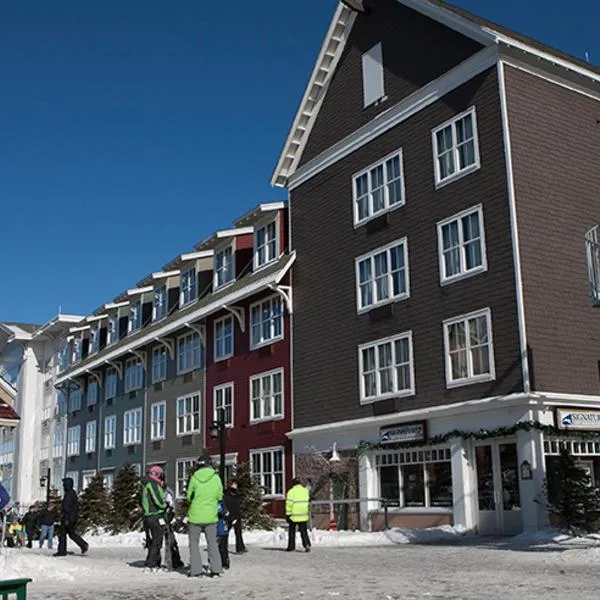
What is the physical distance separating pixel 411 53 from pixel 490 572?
18.6 m

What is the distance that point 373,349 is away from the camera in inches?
1121

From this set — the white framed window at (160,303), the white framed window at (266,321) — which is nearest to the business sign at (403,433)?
the white framed window at (266,321)

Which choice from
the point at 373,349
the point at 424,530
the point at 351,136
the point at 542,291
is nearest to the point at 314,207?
the point at 351,136

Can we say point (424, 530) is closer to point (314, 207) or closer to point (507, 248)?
point (507, 248)

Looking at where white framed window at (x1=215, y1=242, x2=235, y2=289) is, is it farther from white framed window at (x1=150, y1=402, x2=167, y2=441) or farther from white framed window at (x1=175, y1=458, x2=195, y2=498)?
white framed window at (x1=175, y1=458, x2=195, y2=498)

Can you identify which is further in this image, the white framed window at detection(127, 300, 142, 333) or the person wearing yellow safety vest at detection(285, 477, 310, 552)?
the white framed window at detection(127, 300, 142, 333)

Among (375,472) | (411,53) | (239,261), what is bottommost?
(375,472)

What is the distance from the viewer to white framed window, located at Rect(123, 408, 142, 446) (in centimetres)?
4481

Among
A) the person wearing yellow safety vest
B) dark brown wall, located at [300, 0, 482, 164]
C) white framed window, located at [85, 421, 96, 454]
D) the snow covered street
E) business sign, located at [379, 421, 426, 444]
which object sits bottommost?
the snow covered street

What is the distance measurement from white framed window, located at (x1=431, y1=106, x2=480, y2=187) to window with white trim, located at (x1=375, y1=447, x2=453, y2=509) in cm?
787

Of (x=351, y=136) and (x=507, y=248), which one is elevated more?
(x=351, y=136)

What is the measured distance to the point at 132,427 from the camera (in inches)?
1794

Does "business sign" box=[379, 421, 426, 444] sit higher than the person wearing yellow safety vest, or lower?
higher

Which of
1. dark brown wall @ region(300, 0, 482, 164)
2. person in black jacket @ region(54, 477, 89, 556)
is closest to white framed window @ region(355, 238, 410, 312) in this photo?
dark brown wall @ region(300, 0, 482, 164)
